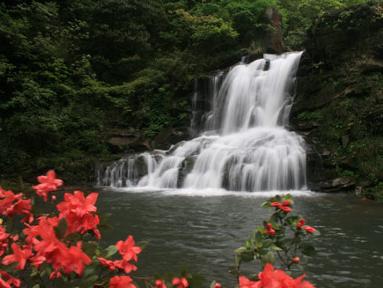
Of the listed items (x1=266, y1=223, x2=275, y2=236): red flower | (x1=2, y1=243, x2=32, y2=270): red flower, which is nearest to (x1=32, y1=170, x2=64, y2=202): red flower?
(x1=2, y1=243, x2=32, y2=270): red flower

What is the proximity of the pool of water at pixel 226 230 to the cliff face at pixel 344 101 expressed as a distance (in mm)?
1190

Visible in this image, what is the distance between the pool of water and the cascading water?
1.38m

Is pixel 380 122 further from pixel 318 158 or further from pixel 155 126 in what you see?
pixel 155 126

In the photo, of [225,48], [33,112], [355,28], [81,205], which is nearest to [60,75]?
[33,112]

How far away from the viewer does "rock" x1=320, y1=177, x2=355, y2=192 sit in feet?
39.9

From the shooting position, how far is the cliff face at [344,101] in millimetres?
12547

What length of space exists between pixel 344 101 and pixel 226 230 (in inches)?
352

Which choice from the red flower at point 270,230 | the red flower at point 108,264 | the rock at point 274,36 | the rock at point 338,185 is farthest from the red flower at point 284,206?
the rock at point 274,36

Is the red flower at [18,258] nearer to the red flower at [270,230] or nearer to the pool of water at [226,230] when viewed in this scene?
the red flower at [270,230]

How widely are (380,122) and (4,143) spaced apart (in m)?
12.3

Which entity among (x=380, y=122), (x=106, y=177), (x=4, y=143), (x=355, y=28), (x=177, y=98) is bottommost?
(x=106, y=177)

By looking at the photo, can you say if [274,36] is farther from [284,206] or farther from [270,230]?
[270,230]

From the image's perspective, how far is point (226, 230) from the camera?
7199 mm

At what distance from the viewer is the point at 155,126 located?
61.2 feet
